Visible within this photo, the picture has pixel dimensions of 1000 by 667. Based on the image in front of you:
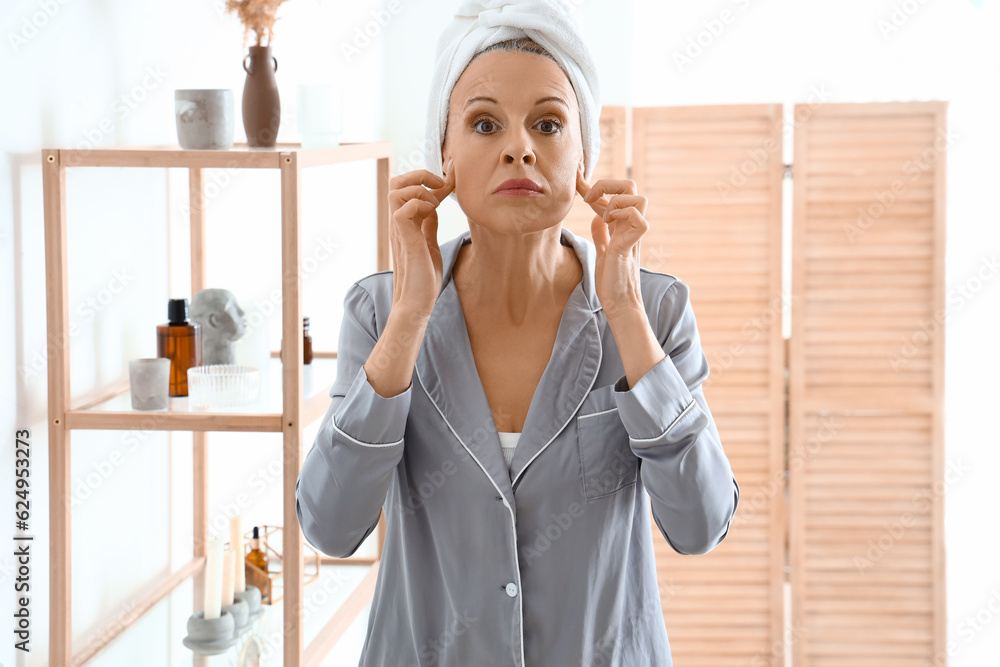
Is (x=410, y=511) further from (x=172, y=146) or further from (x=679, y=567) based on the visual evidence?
(x=679, y=567)

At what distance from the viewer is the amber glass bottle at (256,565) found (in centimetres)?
188

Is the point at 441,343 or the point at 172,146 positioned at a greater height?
the point at 172,146

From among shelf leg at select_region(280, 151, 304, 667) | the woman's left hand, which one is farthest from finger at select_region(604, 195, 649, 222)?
shelf leg at select_region(280, 151, 304, 667)

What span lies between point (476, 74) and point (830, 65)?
2.18m

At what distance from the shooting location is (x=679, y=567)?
2.83m

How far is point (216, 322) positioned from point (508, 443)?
0.79 meters

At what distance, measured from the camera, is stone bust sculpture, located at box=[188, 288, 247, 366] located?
5.55ft

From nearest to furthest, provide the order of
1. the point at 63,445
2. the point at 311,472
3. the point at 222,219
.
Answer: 1. the point at 311,472
2. the point at 63,445
3. the point at 222,219

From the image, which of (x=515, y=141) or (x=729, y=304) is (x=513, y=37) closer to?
(x=515, y=141)

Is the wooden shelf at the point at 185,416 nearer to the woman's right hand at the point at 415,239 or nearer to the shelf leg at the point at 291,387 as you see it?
the shelf leg at the point at 291,387

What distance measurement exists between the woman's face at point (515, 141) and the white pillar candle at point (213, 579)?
0.85 meters

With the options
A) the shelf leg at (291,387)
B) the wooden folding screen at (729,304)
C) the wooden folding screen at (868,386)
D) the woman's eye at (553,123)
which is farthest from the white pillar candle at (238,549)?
the wooden folding screen at (868,386)

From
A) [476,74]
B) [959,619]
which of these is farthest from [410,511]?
[959,619]

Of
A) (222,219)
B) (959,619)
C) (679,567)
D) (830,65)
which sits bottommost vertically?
(959,619)
